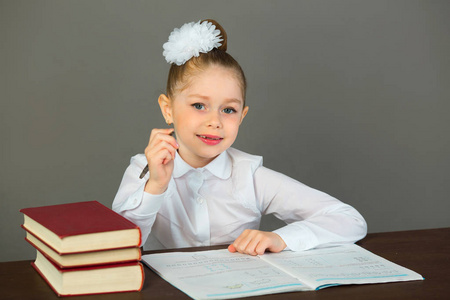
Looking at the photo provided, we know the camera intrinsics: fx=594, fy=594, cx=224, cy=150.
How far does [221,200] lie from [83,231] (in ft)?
2.45

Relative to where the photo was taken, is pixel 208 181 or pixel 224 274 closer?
pixel 224 274

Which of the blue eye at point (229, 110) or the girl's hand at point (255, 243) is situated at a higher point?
the blue eye at point (229, 110)

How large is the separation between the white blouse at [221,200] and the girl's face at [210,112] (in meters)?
0.11

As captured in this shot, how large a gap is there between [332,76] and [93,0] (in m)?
1.16

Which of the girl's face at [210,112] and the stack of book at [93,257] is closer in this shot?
the stack of book at [93,257]

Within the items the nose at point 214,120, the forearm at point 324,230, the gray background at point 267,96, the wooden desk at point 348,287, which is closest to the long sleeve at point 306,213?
the forearm at point 324,230

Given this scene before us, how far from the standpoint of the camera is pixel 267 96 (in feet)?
9.13

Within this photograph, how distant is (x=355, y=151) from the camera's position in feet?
9.69

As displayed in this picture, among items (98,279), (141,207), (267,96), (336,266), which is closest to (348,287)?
(336,266)

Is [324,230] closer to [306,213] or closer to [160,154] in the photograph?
[306,213]

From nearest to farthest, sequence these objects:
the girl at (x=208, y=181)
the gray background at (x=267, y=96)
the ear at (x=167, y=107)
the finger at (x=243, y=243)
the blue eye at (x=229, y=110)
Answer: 1. the finger at (x=243, y=243)
2. the girl at (x=208, y=181)
3. the blue eye at (x=229, y=110)
4. the ear at (x=167, y=107)
5. the gray background at (x=267, y=96)

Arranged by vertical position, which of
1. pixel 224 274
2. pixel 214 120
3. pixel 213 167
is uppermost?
pixel 214 120

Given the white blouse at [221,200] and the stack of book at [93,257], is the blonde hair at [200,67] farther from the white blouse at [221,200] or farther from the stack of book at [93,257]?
the stack of book at [93,257]

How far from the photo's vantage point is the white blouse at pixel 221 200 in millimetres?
1684
